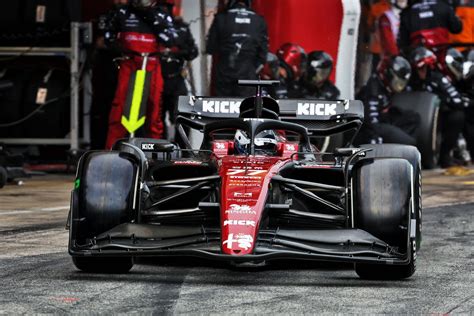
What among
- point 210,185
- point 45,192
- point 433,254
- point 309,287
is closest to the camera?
point 309,287

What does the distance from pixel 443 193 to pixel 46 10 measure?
225 inches

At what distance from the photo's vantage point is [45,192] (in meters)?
15.7

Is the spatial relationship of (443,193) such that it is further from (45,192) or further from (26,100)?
(26,100)

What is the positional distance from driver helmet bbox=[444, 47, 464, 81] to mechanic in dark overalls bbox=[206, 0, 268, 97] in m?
3.85

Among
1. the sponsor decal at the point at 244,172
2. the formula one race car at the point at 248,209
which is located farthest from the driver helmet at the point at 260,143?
the sponsor decal at the point at 244,172

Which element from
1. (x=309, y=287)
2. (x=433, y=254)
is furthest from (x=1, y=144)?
(x=309, y=287)

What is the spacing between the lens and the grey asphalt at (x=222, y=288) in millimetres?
7406

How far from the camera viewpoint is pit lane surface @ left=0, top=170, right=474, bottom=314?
7.43 metres

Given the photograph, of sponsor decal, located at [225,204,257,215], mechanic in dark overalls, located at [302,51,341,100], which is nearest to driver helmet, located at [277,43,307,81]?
mechanic in dark overalls, located at [302,51,341,100]

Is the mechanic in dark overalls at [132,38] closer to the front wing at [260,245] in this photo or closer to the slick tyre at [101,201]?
the slick tyre at [101,201]

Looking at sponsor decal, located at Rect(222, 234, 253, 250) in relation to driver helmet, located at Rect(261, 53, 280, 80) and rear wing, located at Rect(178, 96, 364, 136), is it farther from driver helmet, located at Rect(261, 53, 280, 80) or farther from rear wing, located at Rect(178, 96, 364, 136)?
driver helmet, located at Rect(261, 53, 280, 80)

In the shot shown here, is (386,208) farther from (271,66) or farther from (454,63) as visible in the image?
(454,63)

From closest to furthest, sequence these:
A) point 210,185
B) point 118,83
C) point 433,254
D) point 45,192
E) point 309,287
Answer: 1. point 309,287
2. point 210,185
3. point 433,254
4. point 45,192
5. point 118,83

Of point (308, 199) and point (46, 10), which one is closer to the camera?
point (308, 199)
